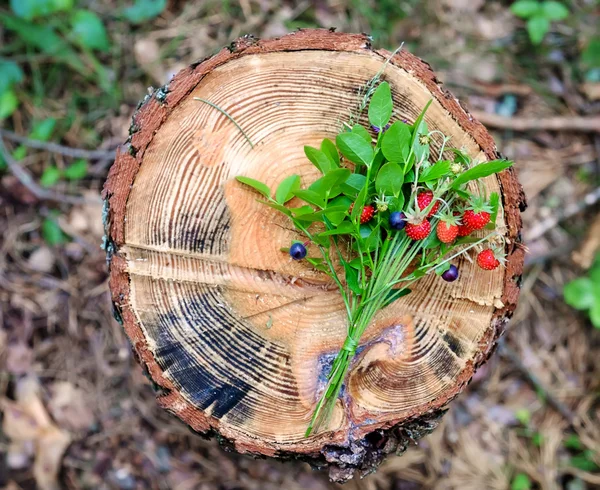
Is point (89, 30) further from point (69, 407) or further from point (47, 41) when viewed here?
point (69, 407)

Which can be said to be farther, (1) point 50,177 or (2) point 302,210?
(1) point 50,177

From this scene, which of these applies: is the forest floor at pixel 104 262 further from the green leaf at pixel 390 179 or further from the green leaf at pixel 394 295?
the green leaf at pixel 390 179

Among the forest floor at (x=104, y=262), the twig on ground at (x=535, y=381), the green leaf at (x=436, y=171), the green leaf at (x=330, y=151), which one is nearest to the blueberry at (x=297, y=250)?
the green leaf at (x=330, y=151)

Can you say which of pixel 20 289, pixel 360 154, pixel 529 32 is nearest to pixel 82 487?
pixel 20 289

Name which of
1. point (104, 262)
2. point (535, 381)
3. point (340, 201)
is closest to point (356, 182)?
point (340, 201)

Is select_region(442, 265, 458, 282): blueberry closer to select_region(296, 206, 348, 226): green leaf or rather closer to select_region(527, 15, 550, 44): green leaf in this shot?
select_region(296, 206, 348, 226): green leaf
